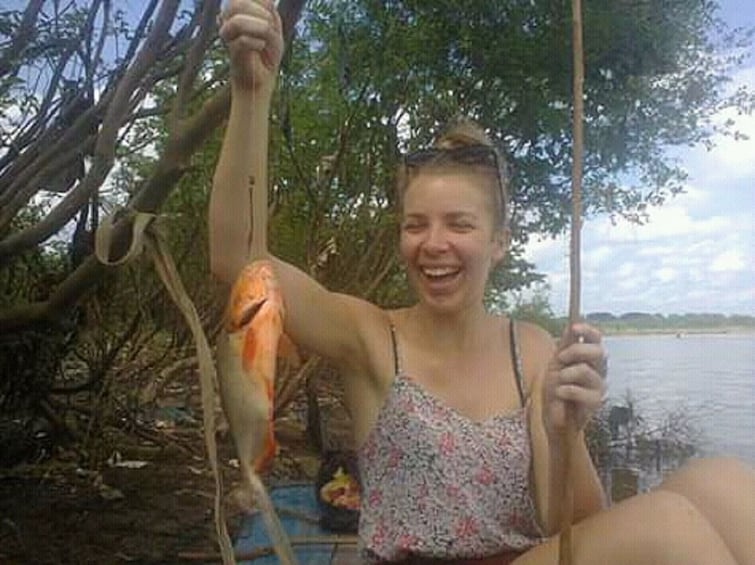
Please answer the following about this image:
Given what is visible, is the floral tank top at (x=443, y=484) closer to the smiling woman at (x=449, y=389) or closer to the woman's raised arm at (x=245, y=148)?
the smiling woman at (x=449, y=389)

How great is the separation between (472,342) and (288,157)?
2.65 metres

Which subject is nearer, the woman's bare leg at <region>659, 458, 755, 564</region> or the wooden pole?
the wooden pole

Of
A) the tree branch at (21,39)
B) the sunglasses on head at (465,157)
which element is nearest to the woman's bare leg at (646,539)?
the sunglasses on head at (465,157)

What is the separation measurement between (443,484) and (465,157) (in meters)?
0.47

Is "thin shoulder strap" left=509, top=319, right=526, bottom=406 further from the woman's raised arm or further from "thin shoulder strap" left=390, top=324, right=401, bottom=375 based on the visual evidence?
the woman's raised arm

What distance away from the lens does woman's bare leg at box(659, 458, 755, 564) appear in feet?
3.75

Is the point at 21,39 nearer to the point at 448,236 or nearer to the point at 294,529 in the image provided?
the point at 294,529

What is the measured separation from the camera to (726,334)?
2424 millimetres

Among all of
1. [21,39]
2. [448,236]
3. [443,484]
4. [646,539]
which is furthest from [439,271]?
[21,39]

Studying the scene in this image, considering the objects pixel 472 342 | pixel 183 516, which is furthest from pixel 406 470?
pixel 183 516

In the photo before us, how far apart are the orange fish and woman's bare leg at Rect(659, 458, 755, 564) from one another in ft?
1.91

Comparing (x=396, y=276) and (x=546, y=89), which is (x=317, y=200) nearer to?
(x=396, y=276)

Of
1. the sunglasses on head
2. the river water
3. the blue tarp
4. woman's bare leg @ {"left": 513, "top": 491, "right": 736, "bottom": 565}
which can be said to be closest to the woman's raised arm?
the sunglasses on head

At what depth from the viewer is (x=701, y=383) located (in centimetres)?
357
